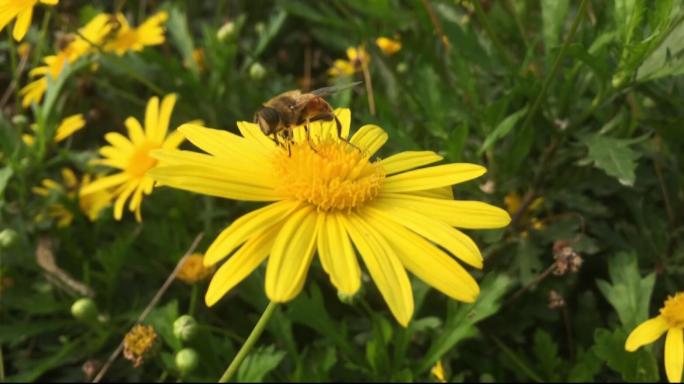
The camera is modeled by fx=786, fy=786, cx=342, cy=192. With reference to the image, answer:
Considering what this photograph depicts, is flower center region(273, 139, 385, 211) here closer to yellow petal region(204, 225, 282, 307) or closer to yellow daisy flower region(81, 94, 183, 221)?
yellow petal region(204, 225, 282, 307)

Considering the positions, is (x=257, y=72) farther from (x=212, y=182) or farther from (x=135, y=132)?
(x=212, y=182)

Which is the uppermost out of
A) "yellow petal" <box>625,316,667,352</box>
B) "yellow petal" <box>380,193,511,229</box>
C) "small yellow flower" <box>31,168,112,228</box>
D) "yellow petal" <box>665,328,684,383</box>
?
"yellow petal" <box>380,193,511,229</box>

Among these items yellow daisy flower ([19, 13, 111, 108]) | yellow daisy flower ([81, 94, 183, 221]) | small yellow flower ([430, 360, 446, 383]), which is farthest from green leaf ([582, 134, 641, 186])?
yellow daisy flower ([19, 13, 111, 108])

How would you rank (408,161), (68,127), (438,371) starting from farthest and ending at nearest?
(68,127)
(438,371)
(408,161)

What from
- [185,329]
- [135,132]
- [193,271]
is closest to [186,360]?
[185,329]

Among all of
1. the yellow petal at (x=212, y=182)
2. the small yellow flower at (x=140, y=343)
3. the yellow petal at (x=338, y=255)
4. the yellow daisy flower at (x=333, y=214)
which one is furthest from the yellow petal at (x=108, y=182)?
the yellow petal at (x=338, y=255)
